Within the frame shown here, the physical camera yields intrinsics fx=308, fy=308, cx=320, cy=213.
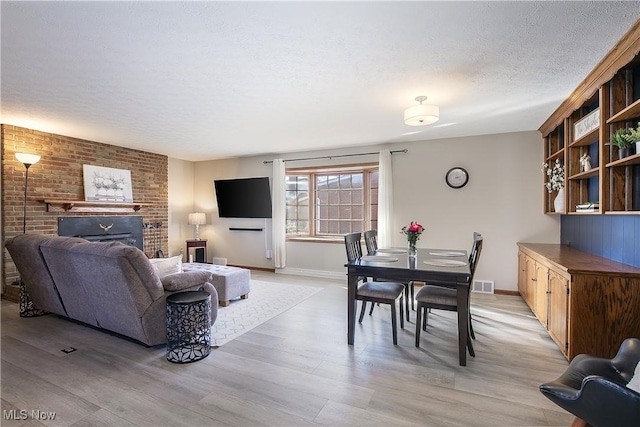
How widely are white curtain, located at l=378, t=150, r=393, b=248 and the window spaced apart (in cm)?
31

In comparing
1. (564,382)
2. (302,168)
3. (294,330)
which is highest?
(302,168)

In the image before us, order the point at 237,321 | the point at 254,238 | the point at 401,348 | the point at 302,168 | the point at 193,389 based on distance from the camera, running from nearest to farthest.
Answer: the point at 193,389, the point at 401,348, the point at 237,321, the point at 302,168, the point at 254,238

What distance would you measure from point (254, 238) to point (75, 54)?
4.47m

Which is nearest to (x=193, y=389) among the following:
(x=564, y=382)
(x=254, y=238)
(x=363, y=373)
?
(x=363, y=373)

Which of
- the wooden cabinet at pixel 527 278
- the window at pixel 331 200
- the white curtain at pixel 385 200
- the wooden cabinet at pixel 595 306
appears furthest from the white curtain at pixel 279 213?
the wooden cabinet at pixel 595 306

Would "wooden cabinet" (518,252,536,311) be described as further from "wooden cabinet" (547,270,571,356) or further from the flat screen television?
the flat screen television

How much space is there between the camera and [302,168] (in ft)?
19.4

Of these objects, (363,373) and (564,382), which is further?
(363,373)

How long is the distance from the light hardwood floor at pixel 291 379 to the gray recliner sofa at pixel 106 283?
23 centimetres

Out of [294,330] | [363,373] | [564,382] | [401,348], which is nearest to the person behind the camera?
[564,382]

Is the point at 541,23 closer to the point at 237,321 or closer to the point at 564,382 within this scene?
the point at 564,382

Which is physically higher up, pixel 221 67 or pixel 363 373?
pixel 221 67

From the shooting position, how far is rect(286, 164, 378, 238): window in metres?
5.55

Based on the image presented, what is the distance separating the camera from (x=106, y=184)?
515cm
